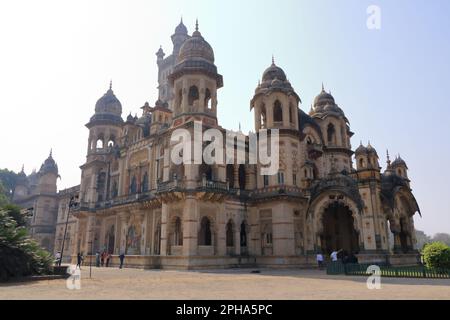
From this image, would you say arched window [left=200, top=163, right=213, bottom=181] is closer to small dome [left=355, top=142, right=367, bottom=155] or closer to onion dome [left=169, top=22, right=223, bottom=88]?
onion dome [left=169, top=22, right=223, bottom=88]

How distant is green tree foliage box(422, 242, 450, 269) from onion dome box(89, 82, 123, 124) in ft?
117

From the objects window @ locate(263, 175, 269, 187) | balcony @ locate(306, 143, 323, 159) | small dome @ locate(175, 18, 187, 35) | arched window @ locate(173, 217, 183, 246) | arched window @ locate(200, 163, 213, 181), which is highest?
small dome @ locate(175, 18, 187, 35)

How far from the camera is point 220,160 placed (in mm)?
29219

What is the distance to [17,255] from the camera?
15.0 m

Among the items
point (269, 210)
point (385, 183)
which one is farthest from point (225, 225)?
point (385, 183)

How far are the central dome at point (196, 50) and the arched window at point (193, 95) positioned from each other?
2666 mm

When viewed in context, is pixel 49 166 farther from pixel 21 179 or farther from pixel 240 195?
pixel 240 195

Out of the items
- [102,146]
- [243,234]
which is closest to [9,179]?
[102,146]

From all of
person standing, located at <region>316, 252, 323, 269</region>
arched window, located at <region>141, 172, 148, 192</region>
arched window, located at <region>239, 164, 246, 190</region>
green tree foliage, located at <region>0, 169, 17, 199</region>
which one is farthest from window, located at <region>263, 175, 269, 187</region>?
green tree foliage, located at <region>0, 169, 17, 199</region>

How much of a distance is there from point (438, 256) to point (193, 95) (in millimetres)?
22824

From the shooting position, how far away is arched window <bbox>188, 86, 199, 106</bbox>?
106ft

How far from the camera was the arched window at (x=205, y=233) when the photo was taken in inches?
1113

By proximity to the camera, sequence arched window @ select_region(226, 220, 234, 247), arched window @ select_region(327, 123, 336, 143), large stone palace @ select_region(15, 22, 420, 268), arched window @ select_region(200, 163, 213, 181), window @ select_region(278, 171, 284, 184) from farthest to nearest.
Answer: arched window @ select_region(327, 123, 336, 143) → arched window @ select_region(200, 163, 213, 181) → window @ select_region(278, 171, 284, 184) → arched window @ select_region(226, 220, 234, 247) → large stone palace @ select_region(15, 22, 420, 268)
